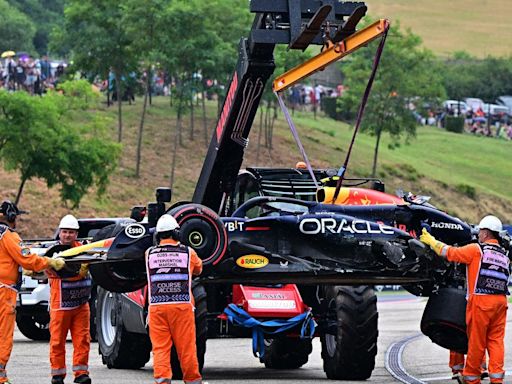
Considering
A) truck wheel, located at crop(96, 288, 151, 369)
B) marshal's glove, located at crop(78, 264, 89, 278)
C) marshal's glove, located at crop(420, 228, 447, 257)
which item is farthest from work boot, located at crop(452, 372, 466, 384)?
marshal's glove, located at crop(78, 264, 89, 278)

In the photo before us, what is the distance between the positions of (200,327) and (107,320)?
3.23 metres

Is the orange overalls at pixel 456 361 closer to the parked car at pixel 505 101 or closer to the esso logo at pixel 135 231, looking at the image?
the esso logo at pixel 135 231

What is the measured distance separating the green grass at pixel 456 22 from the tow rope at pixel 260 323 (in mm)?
103987

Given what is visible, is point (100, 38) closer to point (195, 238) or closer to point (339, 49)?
point (339, 49)

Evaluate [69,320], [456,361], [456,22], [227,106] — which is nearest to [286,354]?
[456,361]

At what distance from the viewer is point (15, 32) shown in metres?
79.2

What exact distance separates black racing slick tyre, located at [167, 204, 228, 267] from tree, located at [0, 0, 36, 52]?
65083 millimetres

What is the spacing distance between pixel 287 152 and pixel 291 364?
3872cm

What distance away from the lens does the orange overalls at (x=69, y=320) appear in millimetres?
14164

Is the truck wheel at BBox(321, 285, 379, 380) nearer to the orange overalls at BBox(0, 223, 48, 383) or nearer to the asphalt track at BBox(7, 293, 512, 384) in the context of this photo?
the asphalt track at BBox(7, 293, 512, 384)

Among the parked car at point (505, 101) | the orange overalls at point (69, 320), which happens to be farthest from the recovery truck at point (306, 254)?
the parked car at point (505, 101)

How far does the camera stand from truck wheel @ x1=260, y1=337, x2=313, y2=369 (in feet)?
58.1

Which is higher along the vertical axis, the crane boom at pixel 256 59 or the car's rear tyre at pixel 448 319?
the crane boom at pixel 256 59

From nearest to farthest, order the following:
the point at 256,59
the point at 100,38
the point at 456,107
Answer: the point at 256,59 → the point at 100,38 → the point at 456,107
